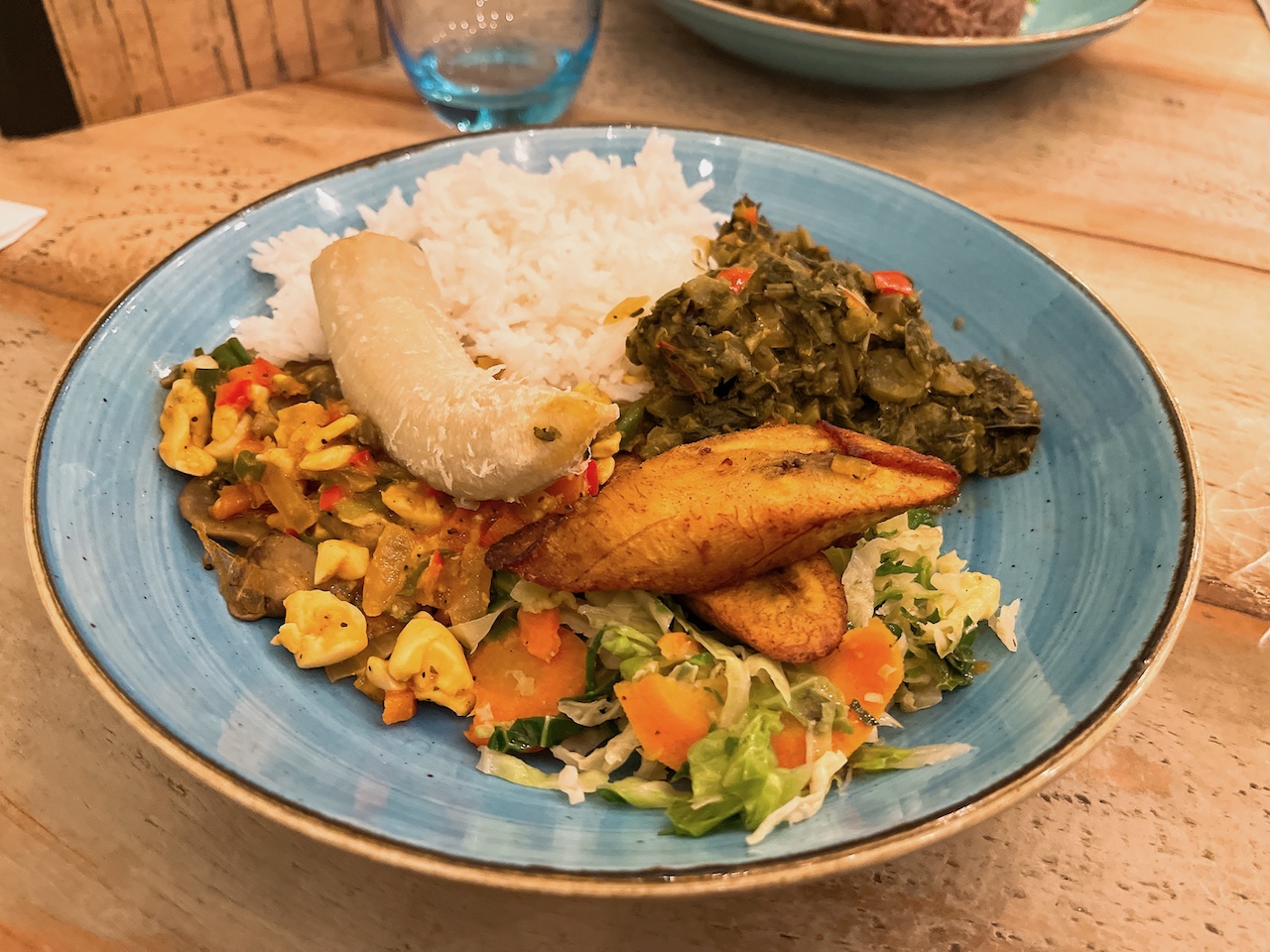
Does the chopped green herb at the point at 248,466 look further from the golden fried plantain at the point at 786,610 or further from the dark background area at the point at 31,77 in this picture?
the dark background area at the point at 31,77

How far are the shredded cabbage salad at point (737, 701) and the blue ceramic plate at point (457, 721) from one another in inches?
Result: 1.5

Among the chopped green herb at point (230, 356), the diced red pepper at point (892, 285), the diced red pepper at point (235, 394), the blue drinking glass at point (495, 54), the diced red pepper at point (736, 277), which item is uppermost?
the blue drinking glass at point (495, 54)

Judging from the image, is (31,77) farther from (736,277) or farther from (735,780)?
(735,780)

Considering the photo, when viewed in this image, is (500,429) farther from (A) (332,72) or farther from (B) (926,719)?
(A) (332,72)

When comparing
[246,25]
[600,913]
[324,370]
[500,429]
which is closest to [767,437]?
[500,429]

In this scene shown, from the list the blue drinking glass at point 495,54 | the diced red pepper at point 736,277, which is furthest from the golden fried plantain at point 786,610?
the blue drinking glass at point 495,54

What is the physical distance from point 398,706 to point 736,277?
A: 1.06m

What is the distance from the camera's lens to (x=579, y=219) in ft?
7.18

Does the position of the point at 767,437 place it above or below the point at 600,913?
above

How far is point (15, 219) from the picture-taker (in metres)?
2.46

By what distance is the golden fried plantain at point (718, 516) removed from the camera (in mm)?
1412

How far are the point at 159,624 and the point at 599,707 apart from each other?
28.1 inches

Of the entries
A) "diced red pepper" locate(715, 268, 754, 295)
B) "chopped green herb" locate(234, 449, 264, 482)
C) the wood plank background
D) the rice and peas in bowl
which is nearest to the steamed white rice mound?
the rice and peas in bowl

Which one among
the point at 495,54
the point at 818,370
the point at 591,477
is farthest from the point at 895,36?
the point at 591,477
